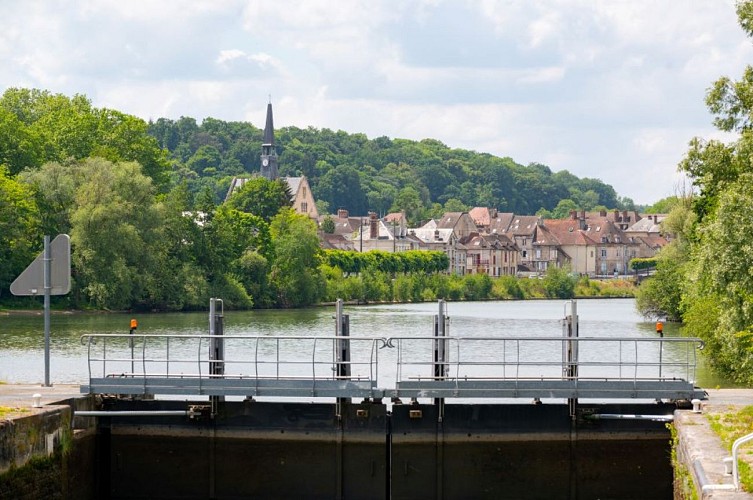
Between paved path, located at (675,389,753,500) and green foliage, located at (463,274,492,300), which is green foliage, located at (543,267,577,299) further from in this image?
paved path, located at (675,389,753,500)

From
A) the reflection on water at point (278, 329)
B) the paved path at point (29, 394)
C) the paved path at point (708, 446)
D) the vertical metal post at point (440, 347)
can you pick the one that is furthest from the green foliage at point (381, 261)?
the paved path at point (708, 446)

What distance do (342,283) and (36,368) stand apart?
81472 mm

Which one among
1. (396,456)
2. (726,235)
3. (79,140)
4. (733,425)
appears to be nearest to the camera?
(733,425)

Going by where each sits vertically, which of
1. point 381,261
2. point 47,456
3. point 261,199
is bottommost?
point 381,261

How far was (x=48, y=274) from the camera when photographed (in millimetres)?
24984

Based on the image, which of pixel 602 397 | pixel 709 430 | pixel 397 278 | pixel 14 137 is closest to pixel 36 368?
pixel 602 397

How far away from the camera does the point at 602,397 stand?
24484 mm

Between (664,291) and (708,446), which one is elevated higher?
(708,446)

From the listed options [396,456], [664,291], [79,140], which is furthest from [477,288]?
[396,456]

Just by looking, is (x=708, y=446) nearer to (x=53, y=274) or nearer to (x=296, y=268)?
(x=53, y=274)

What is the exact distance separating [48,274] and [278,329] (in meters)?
55.2

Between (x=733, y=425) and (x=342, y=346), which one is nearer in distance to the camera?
(x=733, y=425)

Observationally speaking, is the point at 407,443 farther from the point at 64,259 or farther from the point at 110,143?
the point at 110,143

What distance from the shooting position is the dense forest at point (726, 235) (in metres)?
42.3
